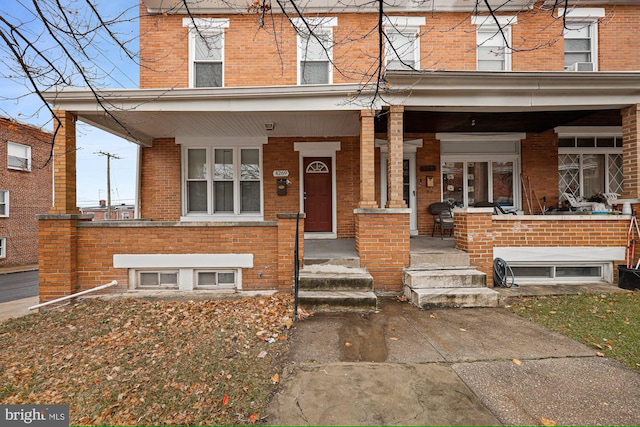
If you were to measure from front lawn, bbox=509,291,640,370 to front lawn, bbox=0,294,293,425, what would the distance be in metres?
3.59

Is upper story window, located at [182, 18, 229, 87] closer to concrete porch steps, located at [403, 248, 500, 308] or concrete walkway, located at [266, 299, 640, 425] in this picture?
concrete porch steps, located at [403, 248, 500, 308]

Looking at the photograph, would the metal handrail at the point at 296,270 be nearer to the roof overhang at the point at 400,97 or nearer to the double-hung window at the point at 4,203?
the roof overhang at the point at 400,97

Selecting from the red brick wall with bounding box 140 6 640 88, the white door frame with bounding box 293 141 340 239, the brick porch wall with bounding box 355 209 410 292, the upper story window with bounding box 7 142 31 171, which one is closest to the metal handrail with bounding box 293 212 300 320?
the brick porch wall with bounding box 355 209 410 292

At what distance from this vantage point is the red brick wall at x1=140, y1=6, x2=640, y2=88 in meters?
7.78

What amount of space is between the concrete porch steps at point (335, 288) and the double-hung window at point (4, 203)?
2132cm

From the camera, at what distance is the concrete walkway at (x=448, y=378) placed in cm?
230

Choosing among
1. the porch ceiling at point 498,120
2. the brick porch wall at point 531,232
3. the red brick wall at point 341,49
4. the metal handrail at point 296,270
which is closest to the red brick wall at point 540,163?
the porch ceiling at point 498,120

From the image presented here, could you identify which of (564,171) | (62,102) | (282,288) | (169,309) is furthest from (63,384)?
(564,171)

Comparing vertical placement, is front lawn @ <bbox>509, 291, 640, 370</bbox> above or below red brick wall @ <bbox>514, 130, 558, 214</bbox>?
below

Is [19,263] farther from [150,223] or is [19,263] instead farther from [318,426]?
[318,426]

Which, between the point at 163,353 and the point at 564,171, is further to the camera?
the point at 564,171

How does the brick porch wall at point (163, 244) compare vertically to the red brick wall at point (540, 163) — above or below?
below

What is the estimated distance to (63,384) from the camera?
2.88 meters

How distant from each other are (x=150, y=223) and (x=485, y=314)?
5.98m
